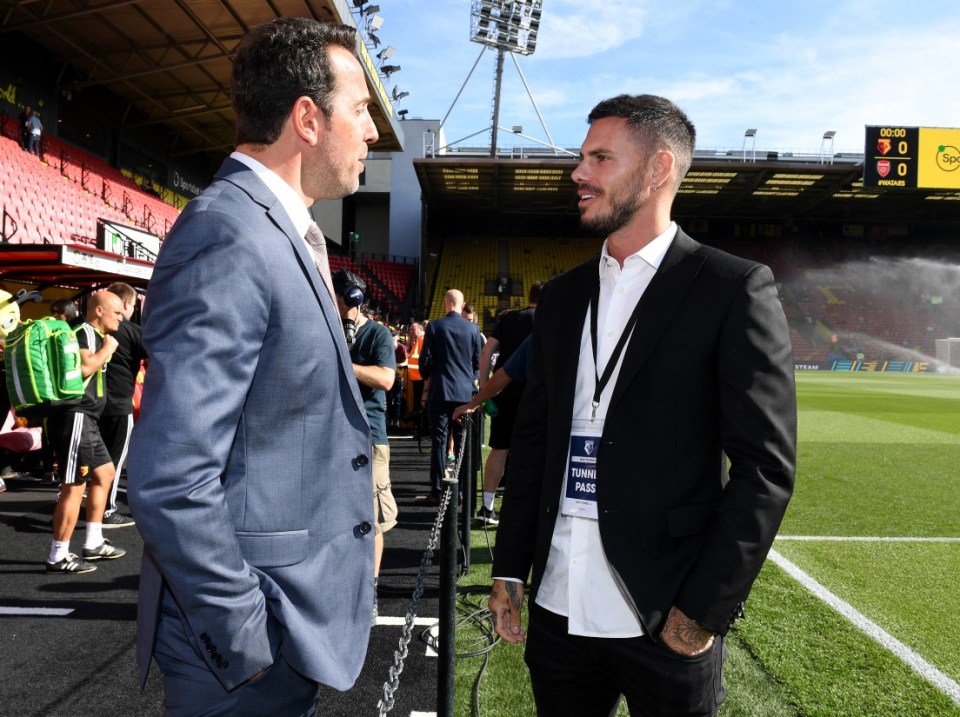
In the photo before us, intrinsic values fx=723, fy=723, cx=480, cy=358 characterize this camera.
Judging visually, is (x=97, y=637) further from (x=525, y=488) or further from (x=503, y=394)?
(x=503, y=394)

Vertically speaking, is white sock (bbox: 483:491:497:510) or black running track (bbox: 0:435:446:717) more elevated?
white sock (bbox: 483:491:497:510)

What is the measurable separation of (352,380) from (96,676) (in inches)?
115

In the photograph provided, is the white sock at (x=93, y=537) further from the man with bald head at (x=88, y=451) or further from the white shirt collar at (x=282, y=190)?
the white shirt collar at (x=282, y=190)

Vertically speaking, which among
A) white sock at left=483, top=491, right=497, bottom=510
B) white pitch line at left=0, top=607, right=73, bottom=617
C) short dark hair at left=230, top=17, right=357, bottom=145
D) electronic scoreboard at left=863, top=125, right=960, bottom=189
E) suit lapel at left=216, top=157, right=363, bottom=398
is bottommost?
white pitch line at left=0, top=607, right=73, bottom=617

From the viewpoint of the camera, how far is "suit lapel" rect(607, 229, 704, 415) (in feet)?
5.45

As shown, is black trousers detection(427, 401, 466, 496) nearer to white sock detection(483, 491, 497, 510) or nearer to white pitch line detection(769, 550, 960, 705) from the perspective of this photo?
white sock detection(483, 491, 497, 510)

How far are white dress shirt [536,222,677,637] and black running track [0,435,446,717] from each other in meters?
1.75

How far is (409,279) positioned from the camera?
129 ft

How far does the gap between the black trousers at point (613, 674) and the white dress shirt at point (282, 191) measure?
1108 millimetres

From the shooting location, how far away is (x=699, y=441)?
1645mm

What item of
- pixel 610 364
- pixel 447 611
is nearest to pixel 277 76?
pixel 610 364

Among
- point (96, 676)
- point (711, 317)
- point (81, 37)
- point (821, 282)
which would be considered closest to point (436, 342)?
point (96, 676)

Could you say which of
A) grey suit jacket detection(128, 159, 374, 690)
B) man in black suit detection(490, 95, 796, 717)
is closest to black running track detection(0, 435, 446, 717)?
man in black suit detection(490, 95, 796, 717)

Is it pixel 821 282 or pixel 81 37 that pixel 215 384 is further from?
pixel 821 282
